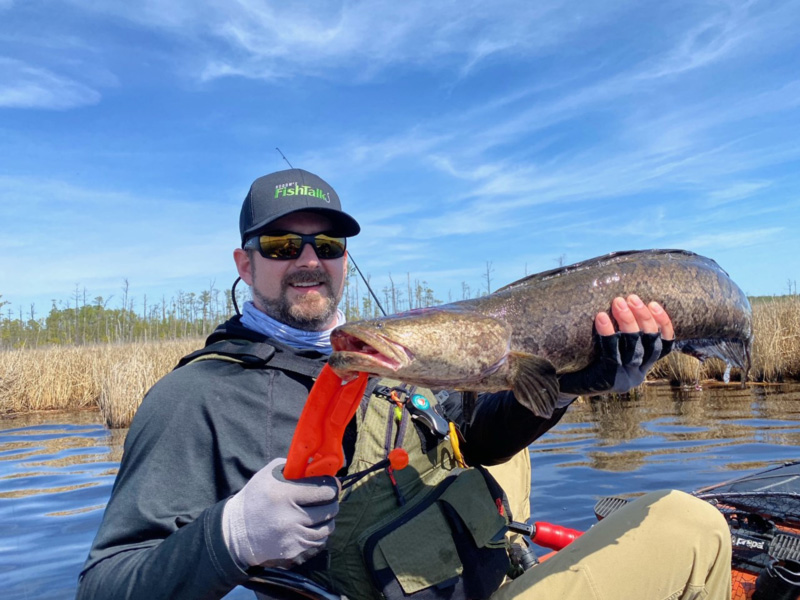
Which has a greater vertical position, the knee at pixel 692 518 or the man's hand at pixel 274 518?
the man's hand at pixel 274 518

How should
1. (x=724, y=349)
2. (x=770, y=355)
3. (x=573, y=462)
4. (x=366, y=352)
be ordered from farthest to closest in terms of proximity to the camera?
(x=770, y=355)
(x=573, y=462)
(x=724, y=349)
(x=366, y=352)

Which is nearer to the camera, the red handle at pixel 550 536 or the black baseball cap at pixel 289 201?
the black baseball cap at pixel 289 201

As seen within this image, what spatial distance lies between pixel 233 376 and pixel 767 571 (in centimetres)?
292

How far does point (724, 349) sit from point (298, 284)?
2484 mm

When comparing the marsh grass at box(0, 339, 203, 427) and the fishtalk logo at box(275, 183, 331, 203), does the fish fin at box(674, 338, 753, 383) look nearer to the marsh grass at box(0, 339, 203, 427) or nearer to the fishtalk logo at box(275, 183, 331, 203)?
the fishtalk logo at box(275, 183, 331, 203)

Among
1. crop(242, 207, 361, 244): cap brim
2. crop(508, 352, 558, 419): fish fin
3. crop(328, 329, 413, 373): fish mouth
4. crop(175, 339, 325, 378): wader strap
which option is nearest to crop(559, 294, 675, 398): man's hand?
crop(508, 352, 558, 419): fish fin

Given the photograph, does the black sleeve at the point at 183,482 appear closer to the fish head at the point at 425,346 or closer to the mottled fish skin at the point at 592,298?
the fish head at the point at 425,346

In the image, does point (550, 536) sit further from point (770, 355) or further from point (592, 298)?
point (770, 355)

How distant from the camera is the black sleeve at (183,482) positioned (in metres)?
2.06

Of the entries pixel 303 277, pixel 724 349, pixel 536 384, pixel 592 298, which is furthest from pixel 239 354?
pixel 724 349

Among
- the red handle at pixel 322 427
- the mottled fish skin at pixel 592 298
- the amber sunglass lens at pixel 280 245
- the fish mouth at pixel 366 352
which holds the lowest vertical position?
the red handle at pixel 322 427

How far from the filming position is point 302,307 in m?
3.23

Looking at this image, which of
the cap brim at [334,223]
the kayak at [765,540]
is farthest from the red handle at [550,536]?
the cap brim at [334,223]

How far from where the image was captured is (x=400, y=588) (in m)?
2.37
